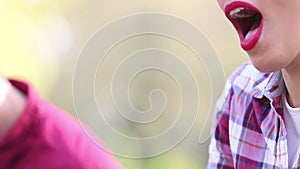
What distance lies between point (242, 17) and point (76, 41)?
1.61 feet

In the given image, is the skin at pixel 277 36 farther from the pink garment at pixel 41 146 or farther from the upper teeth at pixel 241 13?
the pink garment at pixel 41 146

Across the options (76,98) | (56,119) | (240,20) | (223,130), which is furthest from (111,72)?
(56,119)

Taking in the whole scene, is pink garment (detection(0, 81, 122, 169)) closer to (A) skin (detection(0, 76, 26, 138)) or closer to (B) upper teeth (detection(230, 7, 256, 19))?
(A) skin (detection(0, 76, 26, 138))

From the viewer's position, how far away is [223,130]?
972 millimetres

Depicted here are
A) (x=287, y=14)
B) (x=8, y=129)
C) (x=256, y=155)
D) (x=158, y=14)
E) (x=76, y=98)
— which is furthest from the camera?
(x=158, y=14)

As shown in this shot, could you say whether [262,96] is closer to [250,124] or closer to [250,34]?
[250,124]

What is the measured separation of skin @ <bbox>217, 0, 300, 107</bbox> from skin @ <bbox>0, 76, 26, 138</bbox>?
40cm

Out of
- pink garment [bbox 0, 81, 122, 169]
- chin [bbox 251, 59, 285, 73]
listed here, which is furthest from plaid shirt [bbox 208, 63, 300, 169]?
pink garment [bbox 0, 81, 122, 169]

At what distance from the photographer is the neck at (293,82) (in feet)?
2.57

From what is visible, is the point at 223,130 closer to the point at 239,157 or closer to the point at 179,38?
the point at 239,157

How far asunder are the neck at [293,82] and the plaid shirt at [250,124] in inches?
1.3

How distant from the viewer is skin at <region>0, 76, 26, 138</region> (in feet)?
1.29

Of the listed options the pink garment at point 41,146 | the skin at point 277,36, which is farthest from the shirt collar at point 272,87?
the pink garment at point 41,146

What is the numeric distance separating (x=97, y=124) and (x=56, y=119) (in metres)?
0.63
